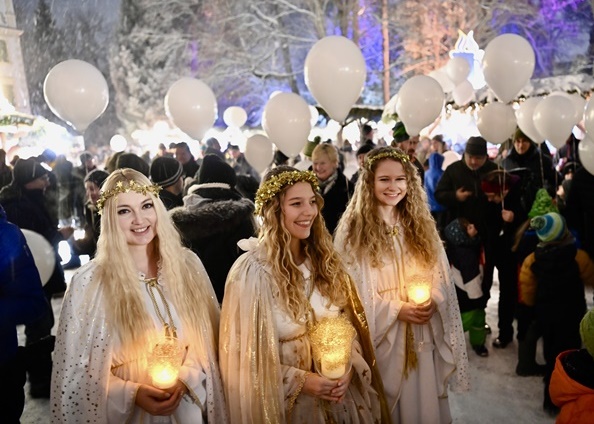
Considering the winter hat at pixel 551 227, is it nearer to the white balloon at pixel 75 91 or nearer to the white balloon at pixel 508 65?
the white balloon at pixel 508 65

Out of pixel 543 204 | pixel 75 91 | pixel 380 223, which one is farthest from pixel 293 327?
pixel 75 91

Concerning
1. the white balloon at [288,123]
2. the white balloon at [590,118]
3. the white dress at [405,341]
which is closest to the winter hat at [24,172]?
the white balloon at [288,123]

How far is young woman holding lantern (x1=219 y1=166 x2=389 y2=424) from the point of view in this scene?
229 centimetres

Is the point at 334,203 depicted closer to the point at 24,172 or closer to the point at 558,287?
the point at 558,287

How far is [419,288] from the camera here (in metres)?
2.81

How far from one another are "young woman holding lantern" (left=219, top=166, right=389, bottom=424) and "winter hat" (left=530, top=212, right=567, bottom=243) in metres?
2.04

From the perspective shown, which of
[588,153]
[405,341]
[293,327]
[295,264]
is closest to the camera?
[293,327]

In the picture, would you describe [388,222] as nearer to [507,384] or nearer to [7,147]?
[507,384]

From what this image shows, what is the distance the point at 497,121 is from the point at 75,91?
4.56 m

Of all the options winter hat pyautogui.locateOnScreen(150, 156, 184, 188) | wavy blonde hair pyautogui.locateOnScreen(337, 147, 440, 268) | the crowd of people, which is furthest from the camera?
winter hat pyautogui.locateOnScreen(150, 156, 184, 188)

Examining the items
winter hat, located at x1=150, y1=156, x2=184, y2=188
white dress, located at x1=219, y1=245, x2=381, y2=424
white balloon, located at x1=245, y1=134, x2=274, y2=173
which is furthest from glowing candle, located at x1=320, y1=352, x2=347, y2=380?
white balloon, located at x1=245, y1=134, x2=274, y2=173

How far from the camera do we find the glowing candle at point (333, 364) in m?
2.13

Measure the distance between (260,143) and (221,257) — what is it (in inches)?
122

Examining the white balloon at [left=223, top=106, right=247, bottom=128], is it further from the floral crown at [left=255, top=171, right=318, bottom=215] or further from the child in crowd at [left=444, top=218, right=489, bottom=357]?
the floral crown at [left=255, top=171, right=318, bottom=215]
